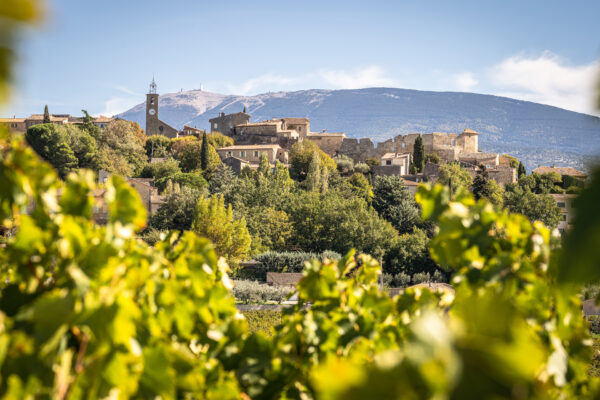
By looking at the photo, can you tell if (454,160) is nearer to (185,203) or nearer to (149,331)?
(185,203)

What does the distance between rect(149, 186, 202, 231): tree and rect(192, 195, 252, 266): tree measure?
7.86ft

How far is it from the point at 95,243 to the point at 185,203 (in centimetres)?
3533

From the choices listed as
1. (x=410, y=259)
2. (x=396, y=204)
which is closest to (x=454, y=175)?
(x=396, y=204)

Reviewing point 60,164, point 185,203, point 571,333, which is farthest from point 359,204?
point 571,333

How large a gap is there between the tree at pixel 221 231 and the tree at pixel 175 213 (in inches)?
94.3

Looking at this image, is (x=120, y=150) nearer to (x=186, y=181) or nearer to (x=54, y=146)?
(x=54, y=146)

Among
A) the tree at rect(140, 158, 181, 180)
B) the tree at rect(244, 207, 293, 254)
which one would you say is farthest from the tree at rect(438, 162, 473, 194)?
the tree at rect(140, 158, 181, 180)

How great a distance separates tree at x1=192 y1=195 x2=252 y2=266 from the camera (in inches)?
1291

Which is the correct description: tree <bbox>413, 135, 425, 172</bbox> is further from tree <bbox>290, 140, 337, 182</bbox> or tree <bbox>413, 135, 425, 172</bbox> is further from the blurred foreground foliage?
the blurred foreground foliage

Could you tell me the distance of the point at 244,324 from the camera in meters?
2.39

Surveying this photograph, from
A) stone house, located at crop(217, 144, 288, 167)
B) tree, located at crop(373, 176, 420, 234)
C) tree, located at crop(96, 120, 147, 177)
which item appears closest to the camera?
tree, located at crop(373, 176, 420, 234)

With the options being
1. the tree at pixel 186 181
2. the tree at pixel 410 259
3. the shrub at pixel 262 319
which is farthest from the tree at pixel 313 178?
the shrub at pixel 262 319

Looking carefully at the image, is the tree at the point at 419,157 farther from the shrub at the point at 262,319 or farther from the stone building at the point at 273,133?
the shrub at the point at 262,319

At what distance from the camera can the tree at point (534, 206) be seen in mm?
44094
